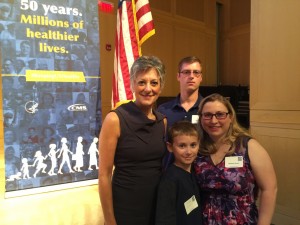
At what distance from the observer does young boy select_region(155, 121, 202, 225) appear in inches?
53.4

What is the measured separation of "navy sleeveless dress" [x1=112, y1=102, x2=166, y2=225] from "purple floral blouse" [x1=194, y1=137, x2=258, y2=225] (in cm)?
26

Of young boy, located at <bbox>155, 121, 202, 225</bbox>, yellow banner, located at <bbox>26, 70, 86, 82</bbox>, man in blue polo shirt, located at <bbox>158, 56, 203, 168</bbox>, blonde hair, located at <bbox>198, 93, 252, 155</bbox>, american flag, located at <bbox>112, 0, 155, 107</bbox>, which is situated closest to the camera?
young boy, located at <bbox>155, 121, 202, 225</bbox>

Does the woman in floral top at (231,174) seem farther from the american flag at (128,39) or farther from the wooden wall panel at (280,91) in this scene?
the american flag at (128,39)

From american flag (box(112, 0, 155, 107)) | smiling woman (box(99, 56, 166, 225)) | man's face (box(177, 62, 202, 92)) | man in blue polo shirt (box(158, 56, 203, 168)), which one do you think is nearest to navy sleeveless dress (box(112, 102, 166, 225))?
smiling woman (box(99, 56, 166, 225))

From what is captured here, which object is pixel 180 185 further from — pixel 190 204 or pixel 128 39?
pixel 128 39

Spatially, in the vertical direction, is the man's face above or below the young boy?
above

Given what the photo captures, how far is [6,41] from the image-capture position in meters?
2.64

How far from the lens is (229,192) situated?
4.59ft

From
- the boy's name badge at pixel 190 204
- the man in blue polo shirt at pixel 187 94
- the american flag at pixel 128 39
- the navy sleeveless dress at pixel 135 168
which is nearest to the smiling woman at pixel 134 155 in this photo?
the navy sleeveless dress at pixel 135 168

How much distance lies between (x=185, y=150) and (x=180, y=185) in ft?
0.58

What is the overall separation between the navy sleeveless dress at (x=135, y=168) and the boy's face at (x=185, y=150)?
0.09 metres

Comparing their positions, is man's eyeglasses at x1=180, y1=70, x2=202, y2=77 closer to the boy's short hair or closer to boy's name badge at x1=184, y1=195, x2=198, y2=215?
the boy's short hair

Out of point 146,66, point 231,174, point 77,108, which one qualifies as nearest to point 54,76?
point 77,108

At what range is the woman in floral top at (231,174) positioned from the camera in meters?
1.39
